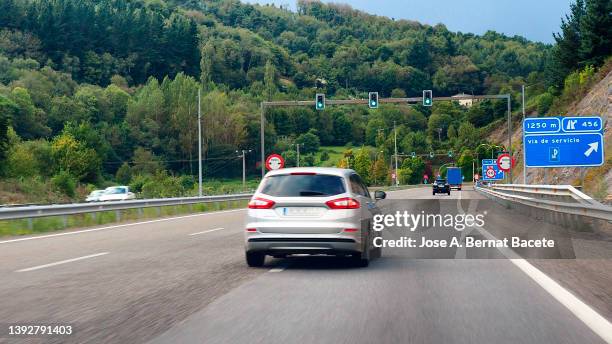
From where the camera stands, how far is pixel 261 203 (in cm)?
1121

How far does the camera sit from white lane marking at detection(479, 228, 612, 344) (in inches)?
260

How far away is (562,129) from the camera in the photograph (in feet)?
87.9

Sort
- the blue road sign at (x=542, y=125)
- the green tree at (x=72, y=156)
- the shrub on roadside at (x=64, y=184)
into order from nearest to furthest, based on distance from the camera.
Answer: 1. the blue road sign at (x=542, y=125)
2. the shrub on roadside at (x=64, y=184)
3. the green tree at (x=72, y=156)

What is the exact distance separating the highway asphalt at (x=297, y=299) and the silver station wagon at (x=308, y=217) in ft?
1.24

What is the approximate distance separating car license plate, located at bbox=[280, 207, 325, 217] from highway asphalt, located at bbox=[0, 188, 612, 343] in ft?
2.83

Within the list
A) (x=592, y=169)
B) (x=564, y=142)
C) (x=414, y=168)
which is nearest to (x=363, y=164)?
(x=414, y=168)

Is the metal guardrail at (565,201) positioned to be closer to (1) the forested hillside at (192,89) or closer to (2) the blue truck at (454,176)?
(2) the blue truck at (454,176)

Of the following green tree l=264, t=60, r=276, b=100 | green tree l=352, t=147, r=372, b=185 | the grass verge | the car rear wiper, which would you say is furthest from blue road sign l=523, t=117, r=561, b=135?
green tree l=264, t=60, r=276, b=100

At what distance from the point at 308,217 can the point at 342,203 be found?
541 mm

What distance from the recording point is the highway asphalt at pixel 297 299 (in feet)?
21.2

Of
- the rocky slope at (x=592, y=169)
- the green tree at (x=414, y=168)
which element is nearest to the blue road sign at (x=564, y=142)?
the rocky slope at (x=592, y=169)

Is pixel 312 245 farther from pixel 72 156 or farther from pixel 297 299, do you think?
pixel 72 156

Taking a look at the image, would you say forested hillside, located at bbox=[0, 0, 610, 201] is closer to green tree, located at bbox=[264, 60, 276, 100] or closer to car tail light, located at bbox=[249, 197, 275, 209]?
green tree, located at bbox=[264, 60, 276, 100]

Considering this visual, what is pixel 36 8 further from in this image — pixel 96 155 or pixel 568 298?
pixel 568 298
